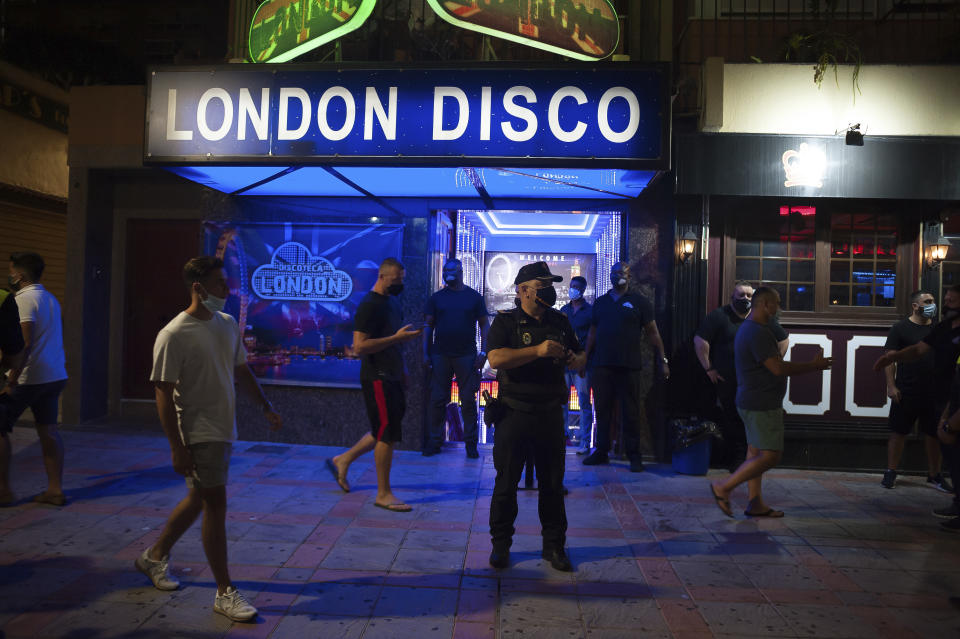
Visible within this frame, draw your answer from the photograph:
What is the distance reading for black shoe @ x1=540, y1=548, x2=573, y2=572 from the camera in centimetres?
436

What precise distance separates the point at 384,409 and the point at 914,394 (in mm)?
5468

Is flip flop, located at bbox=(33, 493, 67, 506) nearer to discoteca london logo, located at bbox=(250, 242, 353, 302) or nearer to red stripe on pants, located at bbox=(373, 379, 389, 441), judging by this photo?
red stripe on pants, located at bbox=(373, 379, 389, 441)

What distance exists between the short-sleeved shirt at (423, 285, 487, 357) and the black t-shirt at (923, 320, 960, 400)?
4571 mm

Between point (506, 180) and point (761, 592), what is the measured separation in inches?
182

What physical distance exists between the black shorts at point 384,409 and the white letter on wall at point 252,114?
2.81m

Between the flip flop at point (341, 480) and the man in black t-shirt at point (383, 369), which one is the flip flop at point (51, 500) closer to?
the flip flop at point (341, 480)

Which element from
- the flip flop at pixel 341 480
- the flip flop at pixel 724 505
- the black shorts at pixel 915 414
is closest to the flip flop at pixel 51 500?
the flip flop at pixel 341 480

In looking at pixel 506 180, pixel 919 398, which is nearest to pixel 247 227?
pixel 506 180

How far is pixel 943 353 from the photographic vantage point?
6336 millimetres

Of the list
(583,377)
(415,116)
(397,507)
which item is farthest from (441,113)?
(397,507)

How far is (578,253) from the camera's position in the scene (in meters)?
10.9

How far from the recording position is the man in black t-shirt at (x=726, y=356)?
717 cm

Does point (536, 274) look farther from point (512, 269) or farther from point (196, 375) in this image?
point (512, 269)

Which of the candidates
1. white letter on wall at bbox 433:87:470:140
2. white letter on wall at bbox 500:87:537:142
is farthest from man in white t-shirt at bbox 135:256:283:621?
white letter on wall at bbox 500:87:537:142
